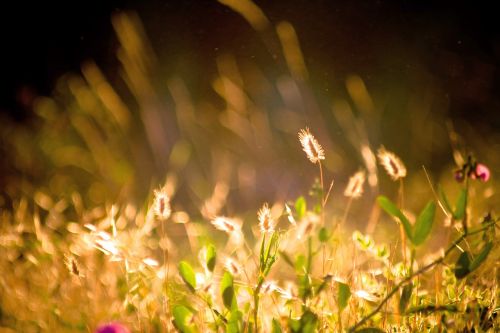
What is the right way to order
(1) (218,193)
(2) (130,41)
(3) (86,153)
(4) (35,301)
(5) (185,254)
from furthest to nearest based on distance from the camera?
(3) (86,153), (2) (130,41), (5) (185,254), (1) (218,193), (4) (35,301)

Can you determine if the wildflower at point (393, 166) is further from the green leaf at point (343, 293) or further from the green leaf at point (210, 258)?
the green leaf at point (210, 258)

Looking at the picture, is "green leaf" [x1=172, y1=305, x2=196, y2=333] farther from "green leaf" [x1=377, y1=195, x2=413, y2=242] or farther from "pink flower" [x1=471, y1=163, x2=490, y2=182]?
"pink flower" [x1=471, y1=163, x2=490, y2=182]

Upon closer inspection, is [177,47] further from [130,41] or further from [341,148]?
[341,148]

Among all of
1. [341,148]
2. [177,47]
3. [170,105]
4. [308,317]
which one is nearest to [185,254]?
[308,317]

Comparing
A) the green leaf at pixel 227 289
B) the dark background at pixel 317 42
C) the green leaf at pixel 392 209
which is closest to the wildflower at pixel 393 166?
the green leaf at pixel 392 209

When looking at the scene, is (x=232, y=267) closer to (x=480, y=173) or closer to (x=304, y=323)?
(x=304, y=323)

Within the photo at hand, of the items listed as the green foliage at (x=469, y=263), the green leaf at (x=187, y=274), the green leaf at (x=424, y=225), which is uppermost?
the green leaf at (x=424, y=225)

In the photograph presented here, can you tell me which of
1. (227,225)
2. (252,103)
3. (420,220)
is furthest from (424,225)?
(252,103)
